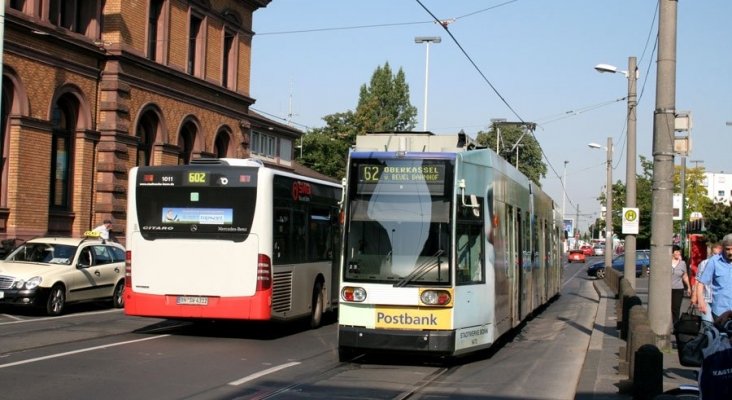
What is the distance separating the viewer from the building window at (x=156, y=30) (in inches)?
1261

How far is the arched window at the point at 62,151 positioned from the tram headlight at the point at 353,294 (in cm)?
1811

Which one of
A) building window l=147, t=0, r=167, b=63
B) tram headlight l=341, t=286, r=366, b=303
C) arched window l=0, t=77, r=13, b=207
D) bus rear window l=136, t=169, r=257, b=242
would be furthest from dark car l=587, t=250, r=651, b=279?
tram headlight l=341, t=286, r=366, b=303

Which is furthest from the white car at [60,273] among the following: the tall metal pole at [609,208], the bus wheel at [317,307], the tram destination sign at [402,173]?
the tall metal pole at [609,208]

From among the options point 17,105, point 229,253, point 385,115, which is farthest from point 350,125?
point 229,253

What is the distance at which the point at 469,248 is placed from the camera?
12.1 m

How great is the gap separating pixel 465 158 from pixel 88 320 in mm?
9339

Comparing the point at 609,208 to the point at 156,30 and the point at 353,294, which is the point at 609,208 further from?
the point at 353,294

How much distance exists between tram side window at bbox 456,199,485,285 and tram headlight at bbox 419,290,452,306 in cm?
27

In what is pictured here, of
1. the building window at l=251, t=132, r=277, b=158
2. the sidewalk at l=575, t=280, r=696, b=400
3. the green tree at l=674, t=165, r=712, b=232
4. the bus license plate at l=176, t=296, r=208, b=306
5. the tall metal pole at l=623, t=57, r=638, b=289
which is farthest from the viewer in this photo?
the green tree at l=674, t=165, r=712, b=232

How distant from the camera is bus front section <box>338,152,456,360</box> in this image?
11.6m

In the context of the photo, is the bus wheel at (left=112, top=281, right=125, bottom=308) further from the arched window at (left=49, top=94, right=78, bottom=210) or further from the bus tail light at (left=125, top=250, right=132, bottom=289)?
the arched window at (left=49, top=94, right=78, bottom=210)

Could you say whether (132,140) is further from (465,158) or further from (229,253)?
(465,158)

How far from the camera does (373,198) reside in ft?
39.7

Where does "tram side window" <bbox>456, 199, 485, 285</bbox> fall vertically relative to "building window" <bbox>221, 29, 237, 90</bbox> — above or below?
below
